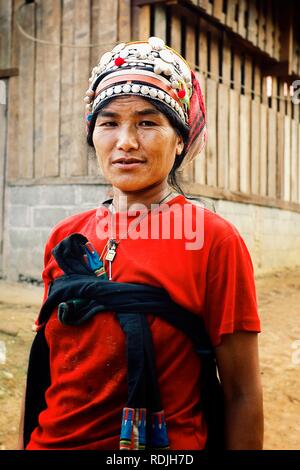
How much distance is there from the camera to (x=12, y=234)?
6301 mm

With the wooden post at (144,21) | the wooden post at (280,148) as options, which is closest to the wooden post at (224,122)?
the wooden post at (144,21)

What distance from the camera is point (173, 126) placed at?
54.5 inches

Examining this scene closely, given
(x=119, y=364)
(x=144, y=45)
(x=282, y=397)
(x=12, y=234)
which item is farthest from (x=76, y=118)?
(x=119, y=364)

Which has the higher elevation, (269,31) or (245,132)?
(269,31)

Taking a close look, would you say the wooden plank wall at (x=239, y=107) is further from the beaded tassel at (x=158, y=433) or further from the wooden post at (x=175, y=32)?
the beaded tassel at (x=158, y=433)

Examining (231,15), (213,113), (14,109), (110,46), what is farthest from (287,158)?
(14,109)

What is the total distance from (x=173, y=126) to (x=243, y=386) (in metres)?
0.74

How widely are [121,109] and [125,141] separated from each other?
0.32ft

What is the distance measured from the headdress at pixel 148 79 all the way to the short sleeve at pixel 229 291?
1.39 ft

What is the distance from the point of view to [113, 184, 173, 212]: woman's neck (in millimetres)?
1431

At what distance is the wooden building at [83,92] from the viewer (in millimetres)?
5688

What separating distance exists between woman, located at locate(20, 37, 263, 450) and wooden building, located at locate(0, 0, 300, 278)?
4.19 meters

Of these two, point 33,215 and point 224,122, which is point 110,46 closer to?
point 224,122

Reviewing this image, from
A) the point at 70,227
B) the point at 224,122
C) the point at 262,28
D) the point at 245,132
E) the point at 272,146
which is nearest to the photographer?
the point at 70,227
